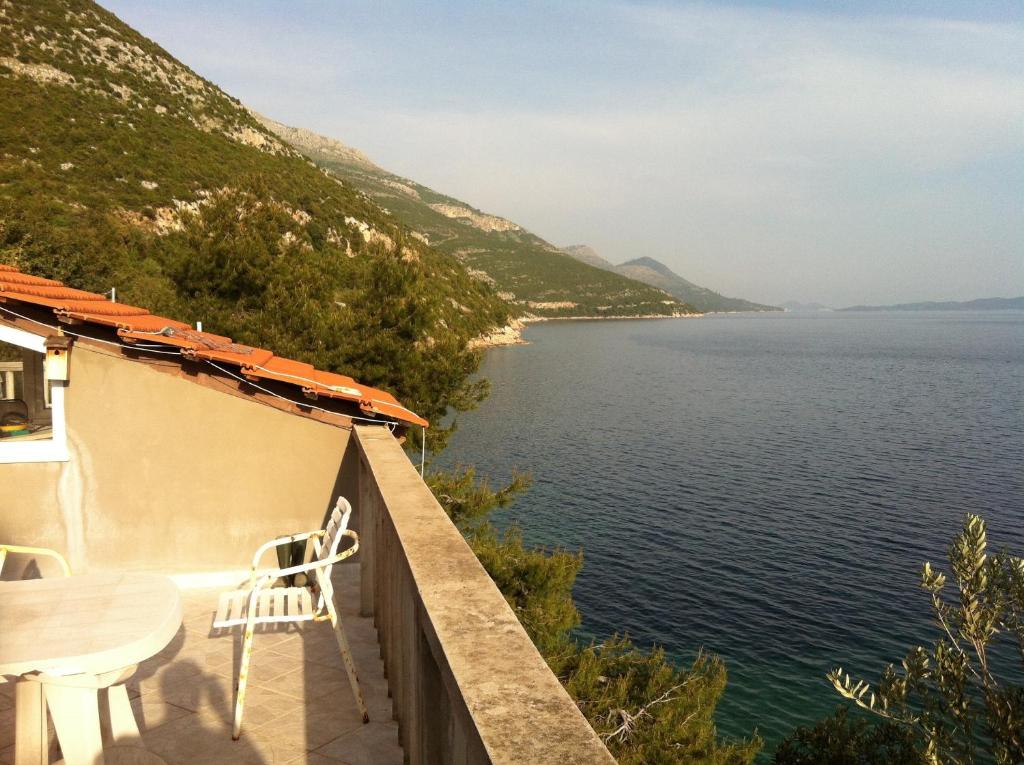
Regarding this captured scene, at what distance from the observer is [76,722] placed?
1938 millimetres

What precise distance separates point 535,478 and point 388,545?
22.6 meters

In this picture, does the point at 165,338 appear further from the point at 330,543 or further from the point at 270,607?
the point at 330,543

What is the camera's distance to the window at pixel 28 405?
12.0 feet

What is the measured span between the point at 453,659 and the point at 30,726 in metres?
1.49

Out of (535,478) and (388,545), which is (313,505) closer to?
(388,545)

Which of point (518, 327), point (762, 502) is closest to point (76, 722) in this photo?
point (762, 502)

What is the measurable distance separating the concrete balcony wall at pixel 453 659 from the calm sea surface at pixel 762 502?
1138 cm

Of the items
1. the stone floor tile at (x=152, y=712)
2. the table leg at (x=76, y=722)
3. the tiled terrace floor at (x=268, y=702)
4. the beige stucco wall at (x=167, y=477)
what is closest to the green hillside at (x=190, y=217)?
the beige stucco wall at (x=167, y=477)

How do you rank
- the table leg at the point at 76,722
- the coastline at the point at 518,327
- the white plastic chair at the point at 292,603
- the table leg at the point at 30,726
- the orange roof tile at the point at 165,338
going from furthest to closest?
the coastline at the point at 518,327
the orange roof tile at the point at 165,338
the white plastic chair at the point at 292,603
the table leg at the point at 30,726
the table leg at the point at 76,722

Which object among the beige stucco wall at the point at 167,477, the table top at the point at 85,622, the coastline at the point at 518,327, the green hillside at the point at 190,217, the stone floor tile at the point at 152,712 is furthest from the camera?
the coastline at the point at 518,327

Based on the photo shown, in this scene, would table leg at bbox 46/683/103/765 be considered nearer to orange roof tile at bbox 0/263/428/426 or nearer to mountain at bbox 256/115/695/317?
orange roof tile at bbox 0/263/428/426

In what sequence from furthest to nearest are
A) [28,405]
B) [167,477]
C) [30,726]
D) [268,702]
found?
1. [28,405]
2. [167,477]
3. [268,702]
4. [30,726]

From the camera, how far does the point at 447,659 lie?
4.41ft

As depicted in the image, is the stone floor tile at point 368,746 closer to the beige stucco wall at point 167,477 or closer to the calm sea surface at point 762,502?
the beige stucco wall at point 167,477
